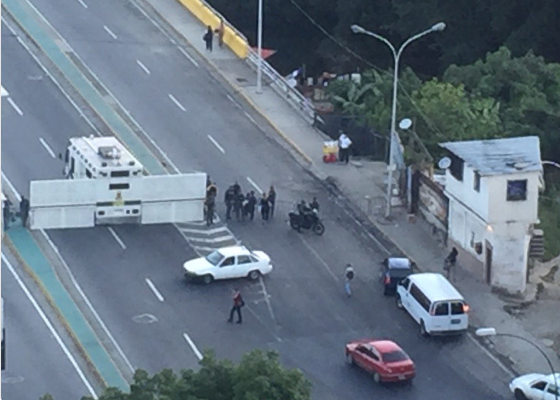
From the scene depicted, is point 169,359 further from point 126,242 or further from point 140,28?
point 140,28

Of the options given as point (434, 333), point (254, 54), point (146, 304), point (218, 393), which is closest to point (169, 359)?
point (146, 304)

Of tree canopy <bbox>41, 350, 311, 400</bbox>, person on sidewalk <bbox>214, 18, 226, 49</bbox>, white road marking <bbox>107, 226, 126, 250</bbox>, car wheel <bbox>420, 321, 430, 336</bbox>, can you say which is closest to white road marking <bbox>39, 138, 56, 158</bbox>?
white road marking <bbox>107, 226, 126, 250</bbox>

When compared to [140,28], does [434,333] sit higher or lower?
lower

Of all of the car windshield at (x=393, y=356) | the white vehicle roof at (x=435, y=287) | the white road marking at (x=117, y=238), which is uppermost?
the white vehicle roof at (x=435, y=287)

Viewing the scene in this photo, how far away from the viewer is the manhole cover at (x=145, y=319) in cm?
5575

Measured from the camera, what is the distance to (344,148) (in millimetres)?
69938

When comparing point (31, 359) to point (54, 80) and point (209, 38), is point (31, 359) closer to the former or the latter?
point (54, 80)

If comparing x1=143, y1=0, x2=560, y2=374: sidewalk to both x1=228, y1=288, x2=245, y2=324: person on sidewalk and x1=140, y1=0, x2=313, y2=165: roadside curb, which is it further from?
x1=228, y1=288, x2=245, y2=324: person on sidewalk

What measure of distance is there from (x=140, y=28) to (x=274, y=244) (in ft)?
75.1

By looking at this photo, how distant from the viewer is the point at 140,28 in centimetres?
8212

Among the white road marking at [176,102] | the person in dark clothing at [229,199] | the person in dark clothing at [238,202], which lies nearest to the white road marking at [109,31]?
the white road marking at [176,102]

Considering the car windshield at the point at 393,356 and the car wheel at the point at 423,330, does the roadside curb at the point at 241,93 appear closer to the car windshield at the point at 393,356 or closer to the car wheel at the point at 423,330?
the car wheel at the point at 423,330

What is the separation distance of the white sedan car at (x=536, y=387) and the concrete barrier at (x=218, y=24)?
105ft

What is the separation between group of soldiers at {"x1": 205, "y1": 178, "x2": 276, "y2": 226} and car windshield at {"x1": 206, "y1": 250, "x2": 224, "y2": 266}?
4537 millimetres
